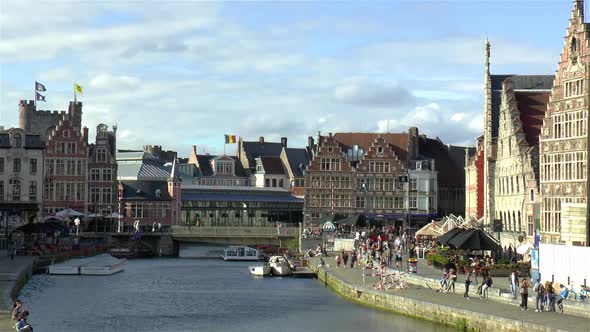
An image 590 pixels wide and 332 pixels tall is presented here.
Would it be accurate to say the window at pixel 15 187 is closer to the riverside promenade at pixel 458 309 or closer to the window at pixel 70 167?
the window at pixel 70 167

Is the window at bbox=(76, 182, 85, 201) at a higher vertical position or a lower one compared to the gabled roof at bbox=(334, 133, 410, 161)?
lower

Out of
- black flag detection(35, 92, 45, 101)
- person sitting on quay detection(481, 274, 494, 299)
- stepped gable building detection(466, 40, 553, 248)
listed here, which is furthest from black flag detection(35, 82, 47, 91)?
person sitting on quay detection(481, 274, 494, 299)

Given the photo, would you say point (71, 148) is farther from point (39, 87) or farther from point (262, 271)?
point (262, 271)

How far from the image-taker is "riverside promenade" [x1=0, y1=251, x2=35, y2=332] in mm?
44188

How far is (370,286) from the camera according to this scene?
2336 inches

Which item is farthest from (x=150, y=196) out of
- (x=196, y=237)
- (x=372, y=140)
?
(x=372, y=140)

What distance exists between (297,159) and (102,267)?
213 feet

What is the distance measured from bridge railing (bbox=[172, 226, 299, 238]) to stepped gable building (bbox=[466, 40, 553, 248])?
2706 cm

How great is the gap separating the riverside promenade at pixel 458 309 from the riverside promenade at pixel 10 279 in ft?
53.7

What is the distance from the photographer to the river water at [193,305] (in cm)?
5034

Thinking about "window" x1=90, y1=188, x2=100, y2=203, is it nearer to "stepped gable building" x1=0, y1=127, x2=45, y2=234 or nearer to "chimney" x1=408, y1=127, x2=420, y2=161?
"stepped gable building" x1=0, y1=127, x2=45, y2=234

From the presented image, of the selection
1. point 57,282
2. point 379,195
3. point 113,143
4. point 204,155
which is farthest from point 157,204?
point 57,282

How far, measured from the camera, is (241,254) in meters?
106

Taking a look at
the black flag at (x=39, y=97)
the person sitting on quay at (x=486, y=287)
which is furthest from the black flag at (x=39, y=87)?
the person sitting on quay at (x=486, y=287)
